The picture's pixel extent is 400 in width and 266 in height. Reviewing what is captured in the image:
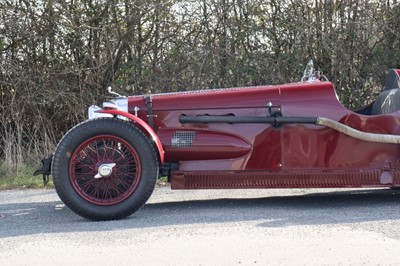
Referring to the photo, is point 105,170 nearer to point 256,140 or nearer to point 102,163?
point 102,163

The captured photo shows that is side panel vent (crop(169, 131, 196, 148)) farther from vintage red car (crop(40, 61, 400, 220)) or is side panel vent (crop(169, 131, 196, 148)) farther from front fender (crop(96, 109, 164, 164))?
front fender (crop(96, 109, 164, 164))

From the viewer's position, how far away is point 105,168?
7.00m

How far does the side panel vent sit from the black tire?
416mm

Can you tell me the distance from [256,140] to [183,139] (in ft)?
2.32

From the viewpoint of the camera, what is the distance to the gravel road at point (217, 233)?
5.23 meters

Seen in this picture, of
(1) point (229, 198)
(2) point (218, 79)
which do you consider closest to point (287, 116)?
(1) point (229, 198)

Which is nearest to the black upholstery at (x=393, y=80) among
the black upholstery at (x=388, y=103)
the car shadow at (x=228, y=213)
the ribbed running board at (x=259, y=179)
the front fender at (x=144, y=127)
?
the black upholstery at (x=388, y=103)

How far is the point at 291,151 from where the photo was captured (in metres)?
7.35

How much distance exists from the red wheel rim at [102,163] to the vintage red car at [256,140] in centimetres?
1

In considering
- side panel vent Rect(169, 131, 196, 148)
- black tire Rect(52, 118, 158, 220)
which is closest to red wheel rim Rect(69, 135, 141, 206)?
black tire Rect(52, 118, 158, 220)

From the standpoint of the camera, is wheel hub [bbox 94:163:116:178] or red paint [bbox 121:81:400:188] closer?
wheel hub [bbox 94:163:116:178]

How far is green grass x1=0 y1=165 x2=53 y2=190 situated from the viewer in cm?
991

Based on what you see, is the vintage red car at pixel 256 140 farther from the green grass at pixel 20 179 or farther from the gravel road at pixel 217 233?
the green grass at pixel 20 179

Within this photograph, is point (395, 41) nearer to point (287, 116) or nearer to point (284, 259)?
point (287, 116)
